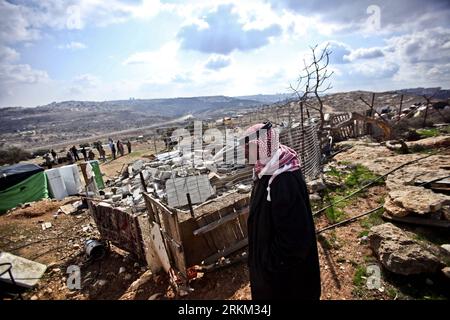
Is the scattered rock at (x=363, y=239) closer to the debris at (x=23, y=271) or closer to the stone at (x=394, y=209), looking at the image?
the stone at (x=394, y=209)

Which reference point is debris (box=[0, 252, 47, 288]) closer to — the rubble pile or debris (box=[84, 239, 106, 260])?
debris (box=[84, 239, 106, 260])

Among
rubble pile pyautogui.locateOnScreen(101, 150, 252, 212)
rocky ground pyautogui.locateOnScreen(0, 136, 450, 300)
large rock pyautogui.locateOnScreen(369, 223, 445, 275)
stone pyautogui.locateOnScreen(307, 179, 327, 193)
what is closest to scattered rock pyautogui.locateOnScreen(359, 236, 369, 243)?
rocky ground pyautogui.locateOnScreen(0, 136, 450, 300)

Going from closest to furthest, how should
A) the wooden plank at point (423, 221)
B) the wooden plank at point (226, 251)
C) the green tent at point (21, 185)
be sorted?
the wooden plank at point (423, 221) < the wooden plank at point (226, 251) < the green tent at point (21, 185)

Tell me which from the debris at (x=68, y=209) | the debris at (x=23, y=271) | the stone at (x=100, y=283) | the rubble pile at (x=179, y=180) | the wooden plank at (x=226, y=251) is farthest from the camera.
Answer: the debris at (x=68, y=209)

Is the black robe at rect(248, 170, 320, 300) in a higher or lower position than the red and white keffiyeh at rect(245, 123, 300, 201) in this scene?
lower

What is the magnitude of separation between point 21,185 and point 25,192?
0.37 meters

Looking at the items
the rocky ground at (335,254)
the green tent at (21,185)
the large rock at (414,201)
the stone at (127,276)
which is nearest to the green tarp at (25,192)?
the green tent at (21,185)

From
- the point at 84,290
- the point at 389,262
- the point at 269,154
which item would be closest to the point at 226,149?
the point at 84,290

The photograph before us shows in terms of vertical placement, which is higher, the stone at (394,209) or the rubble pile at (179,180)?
the stone at (394,209)

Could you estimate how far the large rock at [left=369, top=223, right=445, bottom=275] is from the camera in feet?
10.9

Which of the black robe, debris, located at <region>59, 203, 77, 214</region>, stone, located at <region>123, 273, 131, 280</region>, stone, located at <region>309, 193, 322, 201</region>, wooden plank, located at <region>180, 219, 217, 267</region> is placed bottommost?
debris, located at <region>59, 203, 77, 214</region>

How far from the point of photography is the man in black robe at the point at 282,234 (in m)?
1.87

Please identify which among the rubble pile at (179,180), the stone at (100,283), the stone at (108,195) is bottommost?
the stone at (108,195)

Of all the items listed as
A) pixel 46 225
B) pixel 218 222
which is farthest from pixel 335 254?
pixel 46 225
